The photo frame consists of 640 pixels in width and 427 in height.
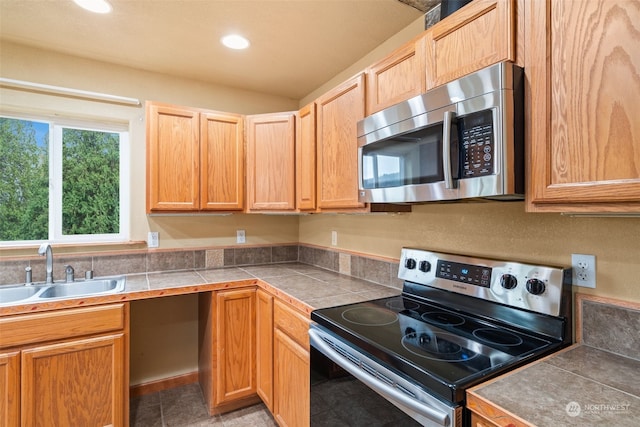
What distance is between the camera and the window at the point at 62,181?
2221mm

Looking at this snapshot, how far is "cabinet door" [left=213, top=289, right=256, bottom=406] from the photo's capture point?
2143mm

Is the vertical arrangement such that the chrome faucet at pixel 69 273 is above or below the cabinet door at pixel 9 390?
above

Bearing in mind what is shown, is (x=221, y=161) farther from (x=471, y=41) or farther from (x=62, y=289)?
(x=471, y=41)

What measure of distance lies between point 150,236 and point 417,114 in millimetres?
2169

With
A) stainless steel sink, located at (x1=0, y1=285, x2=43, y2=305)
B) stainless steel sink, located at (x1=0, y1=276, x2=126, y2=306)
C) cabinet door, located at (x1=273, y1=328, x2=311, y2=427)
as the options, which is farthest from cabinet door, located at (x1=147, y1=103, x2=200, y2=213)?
cabinet door, located at (x1=273, y1=328, x2=311, y2=427)

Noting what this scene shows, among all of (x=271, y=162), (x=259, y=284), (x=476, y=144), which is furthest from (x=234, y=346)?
(x=476, y=144)

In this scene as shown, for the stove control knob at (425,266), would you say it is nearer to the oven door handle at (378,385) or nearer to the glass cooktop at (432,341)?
the glass cooktop at (432,341)

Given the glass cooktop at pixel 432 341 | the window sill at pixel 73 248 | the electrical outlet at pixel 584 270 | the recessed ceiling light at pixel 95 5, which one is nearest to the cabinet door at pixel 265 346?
the glass cooktop at pixel 432 341

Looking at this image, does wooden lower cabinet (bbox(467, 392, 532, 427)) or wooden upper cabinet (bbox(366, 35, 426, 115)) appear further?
wooden upper cabinet (bbox(366, 35, 426, 115))

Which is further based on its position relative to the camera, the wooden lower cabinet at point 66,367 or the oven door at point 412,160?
the wooden lower cabinet at point 66,367

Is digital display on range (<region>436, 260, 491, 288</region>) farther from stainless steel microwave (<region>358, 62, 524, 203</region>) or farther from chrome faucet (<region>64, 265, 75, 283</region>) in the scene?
chrome faucet (<region>64, 265, 75, 283</region>)

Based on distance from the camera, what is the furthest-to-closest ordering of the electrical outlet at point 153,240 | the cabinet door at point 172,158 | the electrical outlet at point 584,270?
the electrical outlet at point 153,240 → the cabinet door at point 172,158 → the electrical outlet at point 584,270

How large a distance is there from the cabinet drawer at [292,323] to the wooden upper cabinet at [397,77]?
1.13 m

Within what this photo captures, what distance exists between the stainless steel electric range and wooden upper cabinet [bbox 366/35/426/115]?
788 mm
